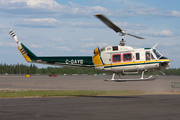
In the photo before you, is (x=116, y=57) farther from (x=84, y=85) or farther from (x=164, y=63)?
(x=84, y=85)

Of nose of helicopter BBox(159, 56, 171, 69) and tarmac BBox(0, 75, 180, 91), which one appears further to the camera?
tarmac BBox(0, 75, 180, 91)

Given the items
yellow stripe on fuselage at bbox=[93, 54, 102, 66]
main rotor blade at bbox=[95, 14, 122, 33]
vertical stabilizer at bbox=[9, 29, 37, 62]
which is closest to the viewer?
main rotor blade at bbox=[95, 14, 122, 33]

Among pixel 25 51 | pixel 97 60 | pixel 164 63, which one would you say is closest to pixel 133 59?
pixel 164 63

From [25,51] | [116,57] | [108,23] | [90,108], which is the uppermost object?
[108,23]

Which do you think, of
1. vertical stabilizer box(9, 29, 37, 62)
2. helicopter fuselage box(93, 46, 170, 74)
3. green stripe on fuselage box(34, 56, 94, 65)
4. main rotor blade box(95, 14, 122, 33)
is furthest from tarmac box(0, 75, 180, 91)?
main rotor blade box(95, 14, 122, 33)

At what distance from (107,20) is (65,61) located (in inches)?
319

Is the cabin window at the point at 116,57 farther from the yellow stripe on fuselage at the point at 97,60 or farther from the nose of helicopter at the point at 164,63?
the nose of helicopter at the point at 164,63

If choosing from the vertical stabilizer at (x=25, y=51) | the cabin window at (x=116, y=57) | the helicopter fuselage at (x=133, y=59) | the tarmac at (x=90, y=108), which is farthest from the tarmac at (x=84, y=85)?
the cabin window at (x=116, y=57)

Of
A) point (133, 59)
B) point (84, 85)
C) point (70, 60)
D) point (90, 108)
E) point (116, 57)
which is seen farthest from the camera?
point (84, 85)

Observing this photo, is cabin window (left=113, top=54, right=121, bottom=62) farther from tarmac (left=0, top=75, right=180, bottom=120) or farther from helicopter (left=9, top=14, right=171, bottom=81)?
tarmac (left=0, top=75, right=180, bottom=120)

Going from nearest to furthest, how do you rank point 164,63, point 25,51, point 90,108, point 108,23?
point 90,108, point 108,23, point 164,63, point 25,51

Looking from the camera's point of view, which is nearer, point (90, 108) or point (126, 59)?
point (90, 108)

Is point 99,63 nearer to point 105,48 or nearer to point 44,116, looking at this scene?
point 105,48

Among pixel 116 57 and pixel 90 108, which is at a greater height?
pixel 116 57
